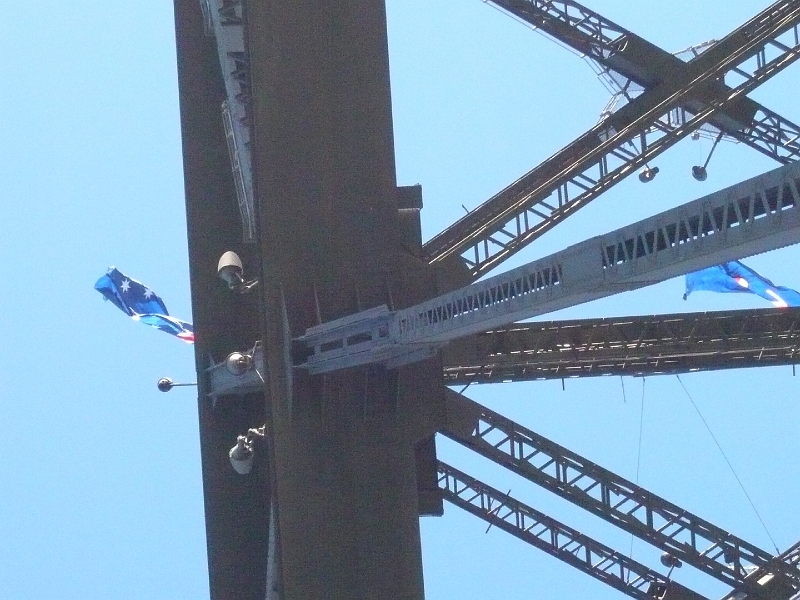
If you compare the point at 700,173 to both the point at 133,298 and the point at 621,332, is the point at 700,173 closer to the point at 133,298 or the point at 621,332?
the point at 621,332

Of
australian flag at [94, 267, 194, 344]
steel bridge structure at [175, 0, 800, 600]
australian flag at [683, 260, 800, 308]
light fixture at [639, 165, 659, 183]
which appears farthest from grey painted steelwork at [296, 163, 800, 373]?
australian flag at [94, 267, 194, 344]

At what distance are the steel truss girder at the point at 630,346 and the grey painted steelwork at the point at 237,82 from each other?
6.01 m

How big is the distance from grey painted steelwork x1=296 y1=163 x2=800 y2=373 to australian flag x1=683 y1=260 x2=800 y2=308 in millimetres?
12687

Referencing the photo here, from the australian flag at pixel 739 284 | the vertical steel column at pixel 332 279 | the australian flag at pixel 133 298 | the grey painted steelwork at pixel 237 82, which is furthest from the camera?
the australian flag at pixel 133 298

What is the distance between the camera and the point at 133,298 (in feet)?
125

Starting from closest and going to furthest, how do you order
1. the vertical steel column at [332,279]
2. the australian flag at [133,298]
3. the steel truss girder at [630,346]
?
the vertical steel column at [332,279] < the steel truss girder at [630,346] < the australian flag at [133,298]

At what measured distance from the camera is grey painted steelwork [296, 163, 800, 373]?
13.4 m

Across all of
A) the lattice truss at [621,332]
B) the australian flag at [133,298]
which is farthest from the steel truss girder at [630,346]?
the australian flag at [133,298]

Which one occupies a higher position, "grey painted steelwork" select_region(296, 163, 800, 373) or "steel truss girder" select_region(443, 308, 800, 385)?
"grey painted steelwork" select_region(296, 163, 800, 373)

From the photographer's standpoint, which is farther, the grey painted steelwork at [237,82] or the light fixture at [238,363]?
the grey painted steelwork at [237,82]

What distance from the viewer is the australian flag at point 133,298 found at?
37531mm

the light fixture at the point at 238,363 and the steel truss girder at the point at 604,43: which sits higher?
the steel truss girder at the point at 604,43

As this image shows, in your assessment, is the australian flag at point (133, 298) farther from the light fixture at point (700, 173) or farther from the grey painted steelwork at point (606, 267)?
the light fixture at point (700, 173)

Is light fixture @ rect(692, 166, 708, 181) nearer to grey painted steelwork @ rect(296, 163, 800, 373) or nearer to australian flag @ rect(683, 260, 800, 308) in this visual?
australian flag @ rect(683, 260, 800, 308)
